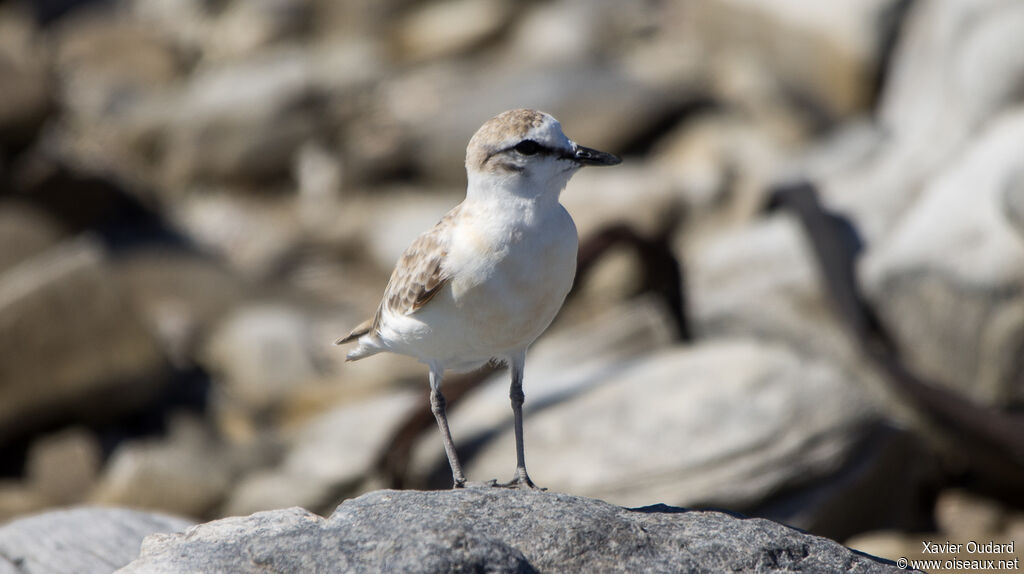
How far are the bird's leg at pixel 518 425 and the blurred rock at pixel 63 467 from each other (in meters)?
7.88

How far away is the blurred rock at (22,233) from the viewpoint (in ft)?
47.3

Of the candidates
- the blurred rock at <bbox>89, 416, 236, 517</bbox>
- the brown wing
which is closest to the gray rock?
the brown wing

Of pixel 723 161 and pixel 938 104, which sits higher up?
pixel 723 161

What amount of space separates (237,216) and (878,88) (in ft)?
37.9

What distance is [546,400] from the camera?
318 inches

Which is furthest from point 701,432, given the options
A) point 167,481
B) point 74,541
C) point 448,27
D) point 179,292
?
point 448,27

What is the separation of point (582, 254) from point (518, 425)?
120 inches

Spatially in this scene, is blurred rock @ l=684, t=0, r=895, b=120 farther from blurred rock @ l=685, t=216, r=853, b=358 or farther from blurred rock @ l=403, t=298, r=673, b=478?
blurred rock @ l=403, t=298, r=673, b=478

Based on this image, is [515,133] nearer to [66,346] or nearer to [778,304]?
[778,304]

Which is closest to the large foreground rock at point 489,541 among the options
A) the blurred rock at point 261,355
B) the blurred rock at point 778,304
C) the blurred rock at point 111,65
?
the blurred rock at point 778,304

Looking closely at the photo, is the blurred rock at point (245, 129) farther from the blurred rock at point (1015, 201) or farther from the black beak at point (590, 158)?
the black beak at point (590, 158)

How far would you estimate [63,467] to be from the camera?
1166 centimetres

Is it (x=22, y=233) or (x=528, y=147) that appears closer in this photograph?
(x=528, y=147)

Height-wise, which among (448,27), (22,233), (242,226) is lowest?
(22,233)
